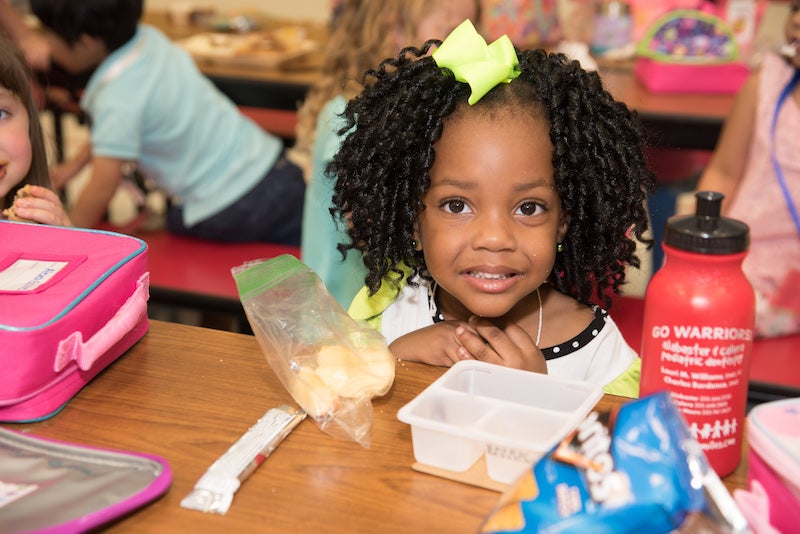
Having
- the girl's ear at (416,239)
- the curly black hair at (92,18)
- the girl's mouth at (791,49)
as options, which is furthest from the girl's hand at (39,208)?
the girl's mouth at (791,49)

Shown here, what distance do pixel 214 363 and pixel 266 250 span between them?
143cm

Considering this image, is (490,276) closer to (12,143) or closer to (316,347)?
(316,347)

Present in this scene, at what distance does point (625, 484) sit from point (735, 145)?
5.87ft

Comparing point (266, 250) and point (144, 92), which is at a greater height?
point (144, 92)

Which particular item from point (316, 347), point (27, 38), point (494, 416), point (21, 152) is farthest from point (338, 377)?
point (27, 38)

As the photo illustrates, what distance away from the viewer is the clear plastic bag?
992 mm

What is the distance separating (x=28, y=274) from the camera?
1.08 m

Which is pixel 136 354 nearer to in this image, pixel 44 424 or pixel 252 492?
pixel 44 424

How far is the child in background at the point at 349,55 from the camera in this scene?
2.13 metres

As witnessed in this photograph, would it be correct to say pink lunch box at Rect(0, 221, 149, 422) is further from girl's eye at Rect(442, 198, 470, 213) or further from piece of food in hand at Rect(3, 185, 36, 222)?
girl's eye at Rect(442, 198, 470, 213)

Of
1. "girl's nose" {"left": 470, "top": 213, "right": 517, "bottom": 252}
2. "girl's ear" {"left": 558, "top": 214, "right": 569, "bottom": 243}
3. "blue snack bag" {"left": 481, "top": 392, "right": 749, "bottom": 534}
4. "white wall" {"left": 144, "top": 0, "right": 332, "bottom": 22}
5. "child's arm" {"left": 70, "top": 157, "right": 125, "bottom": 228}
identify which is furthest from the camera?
"white wall" {"left": 144, "top": 0, "right": 332, "bottom": 22}

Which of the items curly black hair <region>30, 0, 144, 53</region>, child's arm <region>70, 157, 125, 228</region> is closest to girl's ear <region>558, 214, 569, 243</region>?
child's arm <region>70, 157, 125, 228</region>

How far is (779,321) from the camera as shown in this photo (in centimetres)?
207

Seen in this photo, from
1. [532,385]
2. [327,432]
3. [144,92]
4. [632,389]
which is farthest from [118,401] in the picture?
[144,92]
